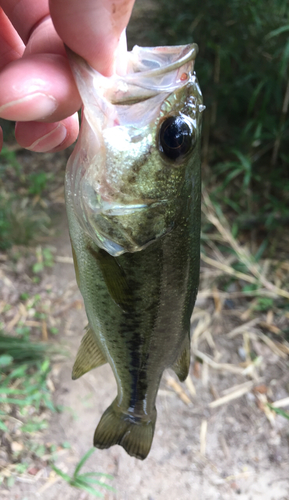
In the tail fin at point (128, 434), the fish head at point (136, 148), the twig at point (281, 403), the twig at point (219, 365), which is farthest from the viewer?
the twig at point (219, 365)

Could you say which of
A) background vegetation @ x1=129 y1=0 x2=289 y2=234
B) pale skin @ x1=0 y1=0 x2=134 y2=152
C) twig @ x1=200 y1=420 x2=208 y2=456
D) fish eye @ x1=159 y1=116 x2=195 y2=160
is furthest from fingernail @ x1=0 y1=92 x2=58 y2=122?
background vegetation @ x1=129 y1=0 x2=289 y2=234

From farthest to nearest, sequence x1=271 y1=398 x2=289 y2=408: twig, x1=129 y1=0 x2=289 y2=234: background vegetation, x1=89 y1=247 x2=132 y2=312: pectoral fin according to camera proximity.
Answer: x1=129 y1=0 x2=289 y2=234: background vegetation
x1=271 y1=398 x2=289 y2=408: twig
x1=89 y1=247 x2=132 y2=312: pectoral fin

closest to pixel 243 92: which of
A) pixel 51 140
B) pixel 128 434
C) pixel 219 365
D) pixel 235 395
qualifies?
pixel 219 365

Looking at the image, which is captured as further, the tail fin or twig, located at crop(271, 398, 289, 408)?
twig, located at crop(271, 398, 289, 408)

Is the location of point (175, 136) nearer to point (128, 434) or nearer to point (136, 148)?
point (136, 148)

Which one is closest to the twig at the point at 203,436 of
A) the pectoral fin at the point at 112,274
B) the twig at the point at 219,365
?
the twig at the point at 219,365

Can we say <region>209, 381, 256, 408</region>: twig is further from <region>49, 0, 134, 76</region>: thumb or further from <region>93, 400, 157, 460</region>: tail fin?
<region>49, 0, 134, 76</region>: thumb

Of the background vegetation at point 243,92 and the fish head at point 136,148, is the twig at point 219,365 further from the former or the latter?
the fish head at point 136,148
